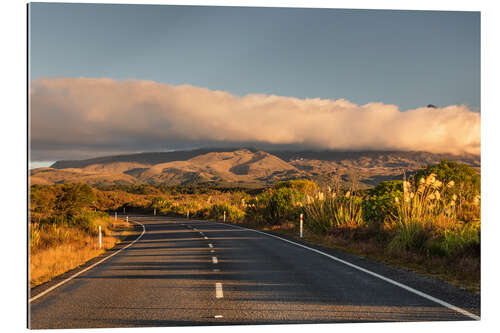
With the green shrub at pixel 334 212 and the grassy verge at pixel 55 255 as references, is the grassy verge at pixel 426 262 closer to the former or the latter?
the green shrub at pixel 334 212

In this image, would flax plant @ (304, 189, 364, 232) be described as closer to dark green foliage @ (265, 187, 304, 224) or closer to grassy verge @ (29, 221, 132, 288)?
dark green foliage @ (265, 187, 304, 224)

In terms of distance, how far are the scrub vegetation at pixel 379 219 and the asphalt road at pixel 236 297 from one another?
1.56 metres

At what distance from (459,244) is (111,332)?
885cm

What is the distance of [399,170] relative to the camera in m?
14.6

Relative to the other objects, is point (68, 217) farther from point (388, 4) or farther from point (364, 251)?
point (388, 4)

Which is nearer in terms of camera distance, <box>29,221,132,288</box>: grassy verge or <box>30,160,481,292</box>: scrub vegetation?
<box>30,160,481,292</box>: scrub vegetation

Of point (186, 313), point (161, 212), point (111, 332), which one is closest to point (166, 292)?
point (186, 313)

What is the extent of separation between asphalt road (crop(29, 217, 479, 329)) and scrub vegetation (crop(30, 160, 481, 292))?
156cm

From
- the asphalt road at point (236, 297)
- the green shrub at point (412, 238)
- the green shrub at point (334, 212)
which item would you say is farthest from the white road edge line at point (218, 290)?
the green shrub at point (334, 212)

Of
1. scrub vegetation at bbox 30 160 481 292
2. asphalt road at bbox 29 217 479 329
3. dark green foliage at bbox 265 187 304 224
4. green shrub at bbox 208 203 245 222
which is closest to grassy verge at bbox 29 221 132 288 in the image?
scrub vegetation at bbox 30 160 481 292

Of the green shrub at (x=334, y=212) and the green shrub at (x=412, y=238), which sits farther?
the green shrub at (x=334, y=212)

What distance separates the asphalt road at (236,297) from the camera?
654cm

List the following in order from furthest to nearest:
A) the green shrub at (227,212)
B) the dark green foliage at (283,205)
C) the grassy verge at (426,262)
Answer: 1. the green shrub at (227,212)
2. the dark green foliage at (283,205)
3. the grassy verge at (426,262)

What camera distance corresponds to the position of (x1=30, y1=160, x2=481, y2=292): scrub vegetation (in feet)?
36.6
